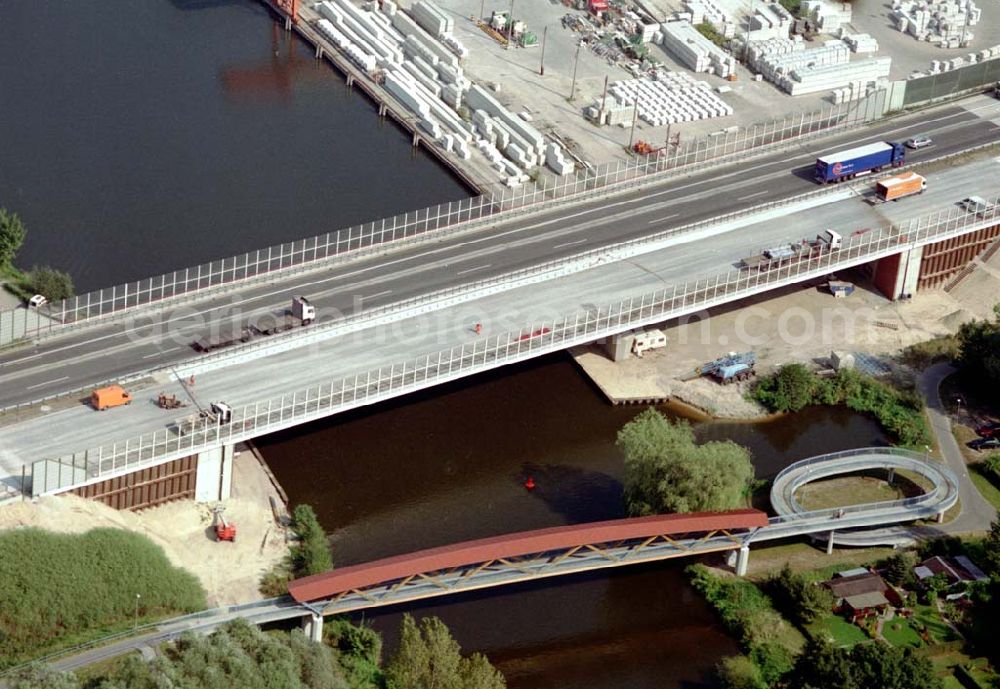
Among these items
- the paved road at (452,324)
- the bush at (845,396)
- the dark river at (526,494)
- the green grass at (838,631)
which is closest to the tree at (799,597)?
the green grass at (838,631)

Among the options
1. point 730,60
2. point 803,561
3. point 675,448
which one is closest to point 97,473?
point 675,448

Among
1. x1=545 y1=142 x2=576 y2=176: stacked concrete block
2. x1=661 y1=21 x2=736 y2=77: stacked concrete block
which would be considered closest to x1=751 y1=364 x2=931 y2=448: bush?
x1=545 y1=142 x2=576 y2=176: stacked concrete block

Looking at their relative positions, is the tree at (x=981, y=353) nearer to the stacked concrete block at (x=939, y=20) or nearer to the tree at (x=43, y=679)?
the stacked concrete block at (x=939, y=20)

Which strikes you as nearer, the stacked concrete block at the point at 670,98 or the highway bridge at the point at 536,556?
the highway bridge at the point at 536,556

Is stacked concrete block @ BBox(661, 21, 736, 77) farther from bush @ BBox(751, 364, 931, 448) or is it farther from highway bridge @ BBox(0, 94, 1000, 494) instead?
bush @ BBox(751, 364, 931, 448)

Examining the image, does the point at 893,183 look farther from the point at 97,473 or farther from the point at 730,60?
the point at 97,473
